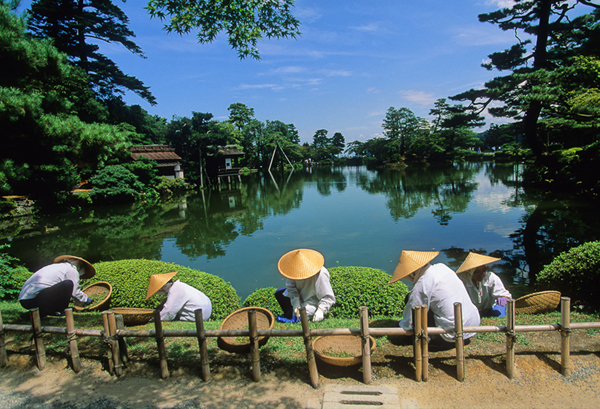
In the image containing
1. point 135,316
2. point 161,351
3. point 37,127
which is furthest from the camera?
point 37,127

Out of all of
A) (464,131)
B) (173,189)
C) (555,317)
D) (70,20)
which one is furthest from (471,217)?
(464,131)

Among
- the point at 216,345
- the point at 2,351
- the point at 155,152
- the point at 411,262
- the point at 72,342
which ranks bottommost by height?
the point at 216,345

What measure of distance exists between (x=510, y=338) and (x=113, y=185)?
25.8 meters

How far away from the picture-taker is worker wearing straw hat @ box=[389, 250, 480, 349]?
137 inches

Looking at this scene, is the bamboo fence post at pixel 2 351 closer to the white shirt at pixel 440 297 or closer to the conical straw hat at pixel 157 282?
the conical straw hat at pixel 157 282

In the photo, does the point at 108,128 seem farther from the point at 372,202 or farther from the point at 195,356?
the point at 372,202

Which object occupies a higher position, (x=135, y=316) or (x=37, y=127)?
(x=37, y=127)

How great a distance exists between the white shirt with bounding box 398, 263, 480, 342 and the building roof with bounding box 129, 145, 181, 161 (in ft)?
102

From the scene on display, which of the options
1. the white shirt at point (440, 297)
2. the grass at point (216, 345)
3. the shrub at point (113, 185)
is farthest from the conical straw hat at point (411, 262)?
the shrub at point (113, 185)

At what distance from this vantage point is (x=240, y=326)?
4254mm

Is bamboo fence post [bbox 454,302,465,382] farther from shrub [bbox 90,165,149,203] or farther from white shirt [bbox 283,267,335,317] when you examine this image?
shrub [bbox 90,165,149,203]

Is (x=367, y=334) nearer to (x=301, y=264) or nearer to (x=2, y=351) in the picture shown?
(x=301, y=264)

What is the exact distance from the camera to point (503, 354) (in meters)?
3.61

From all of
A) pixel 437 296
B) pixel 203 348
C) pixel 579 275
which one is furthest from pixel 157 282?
pixel 579 275
